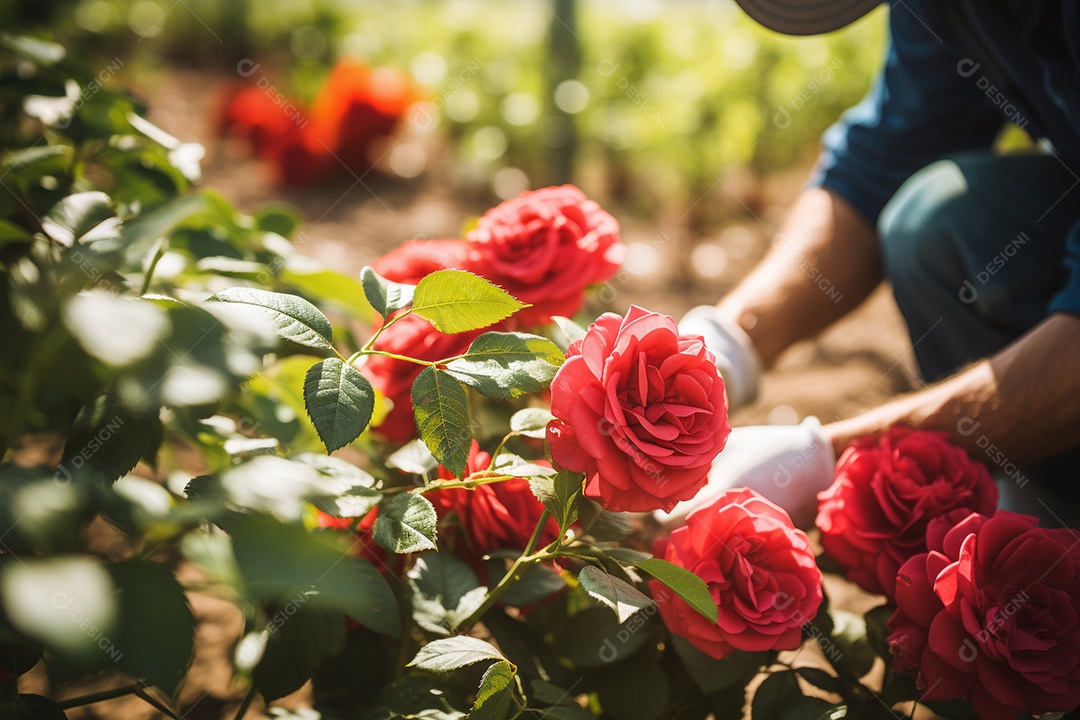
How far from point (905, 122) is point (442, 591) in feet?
4.41

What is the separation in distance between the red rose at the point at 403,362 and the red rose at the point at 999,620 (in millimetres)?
559

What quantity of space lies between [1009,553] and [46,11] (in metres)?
3.64

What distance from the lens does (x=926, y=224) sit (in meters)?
1.57

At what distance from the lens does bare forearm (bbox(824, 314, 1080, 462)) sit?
3.44ft

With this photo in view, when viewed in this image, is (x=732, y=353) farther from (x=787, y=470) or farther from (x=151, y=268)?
(x=151, y=268)

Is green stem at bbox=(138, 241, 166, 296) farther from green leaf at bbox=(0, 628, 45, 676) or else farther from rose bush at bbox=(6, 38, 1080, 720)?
green leaf at bbox=(0, 628, 45, 676)

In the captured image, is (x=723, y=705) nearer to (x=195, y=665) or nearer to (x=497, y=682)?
(x=497, y=682)

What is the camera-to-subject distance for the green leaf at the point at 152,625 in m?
0.48

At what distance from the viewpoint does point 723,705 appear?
0.91 m

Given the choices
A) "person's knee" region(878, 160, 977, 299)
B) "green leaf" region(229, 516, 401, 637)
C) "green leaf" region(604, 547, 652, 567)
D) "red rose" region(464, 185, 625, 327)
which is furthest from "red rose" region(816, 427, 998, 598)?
"person's knee" region(878, 160, 977, 299)

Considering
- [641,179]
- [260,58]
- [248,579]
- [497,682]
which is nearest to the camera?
[248,579]

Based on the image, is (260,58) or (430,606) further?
(260,58)

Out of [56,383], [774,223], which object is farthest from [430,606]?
[774,223]

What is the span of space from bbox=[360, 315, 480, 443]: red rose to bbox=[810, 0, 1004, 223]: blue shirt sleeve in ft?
3.53
